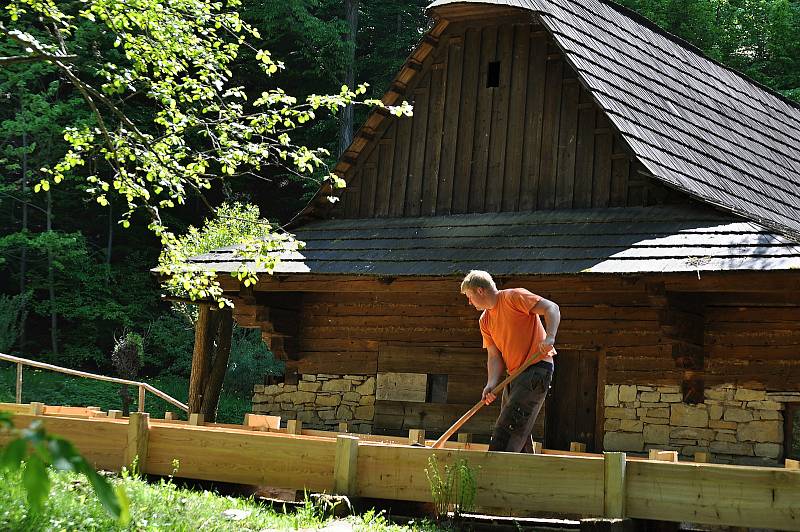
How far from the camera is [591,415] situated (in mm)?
12125

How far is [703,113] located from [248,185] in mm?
15941

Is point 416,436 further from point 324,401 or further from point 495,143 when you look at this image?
point 495,143

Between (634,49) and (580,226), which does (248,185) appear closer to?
(634,49)

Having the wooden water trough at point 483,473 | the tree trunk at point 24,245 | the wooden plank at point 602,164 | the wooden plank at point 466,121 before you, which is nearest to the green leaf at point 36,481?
the wooden water trough at point 483,473

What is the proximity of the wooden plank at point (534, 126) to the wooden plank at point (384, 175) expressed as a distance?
1.88 m

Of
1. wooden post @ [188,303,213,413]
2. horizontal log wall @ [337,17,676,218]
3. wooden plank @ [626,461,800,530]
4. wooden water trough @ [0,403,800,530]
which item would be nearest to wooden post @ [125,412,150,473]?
wooden water trough @ [0,403,800,530]

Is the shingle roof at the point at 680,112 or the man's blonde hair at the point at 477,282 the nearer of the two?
the man's blonde hair at the point at 477,282

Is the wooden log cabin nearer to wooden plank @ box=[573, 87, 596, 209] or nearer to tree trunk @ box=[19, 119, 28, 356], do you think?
wooden plank @ box=[573, 87, 596, 209]

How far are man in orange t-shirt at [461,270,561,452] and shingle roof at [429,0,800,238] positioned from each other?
4.49m

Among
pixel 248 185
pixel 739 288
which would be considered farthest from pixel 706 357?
pixel 248 185

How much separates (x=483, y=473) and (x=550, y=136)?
7.06m

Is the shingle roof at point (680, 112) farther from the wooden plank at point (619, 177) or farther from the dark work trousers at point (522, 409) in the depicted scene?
the dark work trousers at point (522, 409)

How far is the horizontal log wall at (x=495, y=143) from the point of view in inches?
499

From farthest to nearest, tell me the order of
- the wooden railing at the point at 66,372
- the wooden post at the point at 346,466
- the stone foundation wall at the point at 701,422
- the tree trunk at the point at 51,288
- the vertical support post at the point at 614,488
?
the tree trunk at the point at 51,288 → the wooden railing at the point at 66,372 → the stone foundation wall at the point at 701,422 → the wooden post at the point at 346,466 → the vertical support post at the point at 614,488
